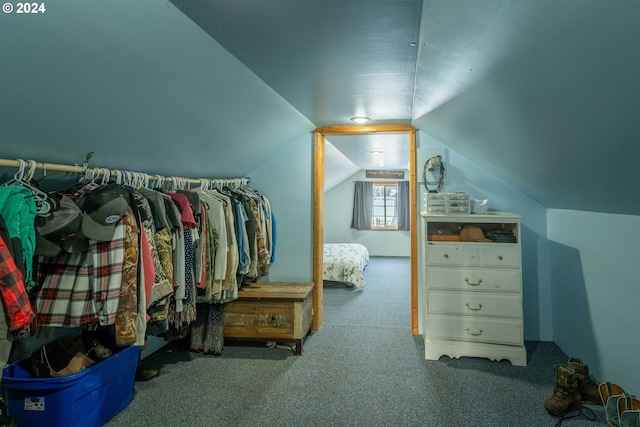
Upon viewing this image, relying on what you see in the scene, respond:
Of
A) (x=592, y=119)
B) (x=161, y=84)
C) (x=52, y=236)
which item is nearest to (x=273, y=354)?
(x=52, y=236)

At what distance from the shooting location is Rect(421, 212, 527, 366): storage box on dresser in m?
2.44

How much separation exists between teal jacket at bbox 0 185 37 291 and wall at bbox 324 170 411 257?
Answer: 6.29 meters

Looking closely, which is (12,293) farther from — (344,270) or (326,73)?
(344,270)

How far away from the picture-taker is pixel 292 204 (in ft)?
10.9

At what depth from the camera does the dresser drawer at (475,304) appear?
2.43 meters

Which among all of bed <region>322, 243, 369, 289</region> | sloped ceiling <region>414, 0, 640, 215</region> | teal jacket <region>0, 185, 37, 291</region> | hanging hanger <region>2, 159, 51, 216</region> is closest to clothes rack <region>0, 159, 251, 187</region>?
hanging hanger <region>2, 159, 51, 216</region>

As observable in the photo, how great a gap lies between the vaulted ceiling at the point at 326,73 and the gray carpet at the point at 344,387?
1270mm

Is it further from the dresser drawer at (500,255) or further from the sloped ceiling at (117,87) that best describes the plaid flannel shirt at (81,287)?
the dresser drawer at (500,255)

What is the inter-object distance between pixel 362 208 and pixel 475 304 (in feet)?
16.3

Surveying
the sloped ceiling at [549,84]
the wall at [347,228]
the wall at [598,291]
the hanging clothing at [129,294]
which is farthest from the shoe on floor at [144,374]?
the wall at [347,228]

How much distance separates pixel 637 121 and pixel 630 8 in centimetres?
46

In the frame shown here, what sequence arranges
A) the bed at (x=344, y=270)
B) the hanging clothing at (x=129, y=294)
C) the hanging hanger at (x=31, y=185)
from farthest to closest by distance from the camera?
the bed at (x=344, y=270), the hanging clothing at (x=129, y=294), the hanging hanger at (x=31, y=185)

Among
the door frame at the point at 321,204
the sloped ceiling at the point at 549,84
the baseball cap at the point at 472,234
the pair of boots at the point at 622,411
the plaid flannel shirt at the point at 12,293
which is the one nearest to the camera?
the sloped ceiling at the point at 549,84

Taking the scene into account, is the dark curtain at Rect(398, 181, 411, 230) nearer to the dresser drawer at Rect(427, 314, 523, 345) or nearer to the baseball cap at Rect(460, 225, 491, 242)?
the baseball cap at Rect(460, 225, 491, 242)
